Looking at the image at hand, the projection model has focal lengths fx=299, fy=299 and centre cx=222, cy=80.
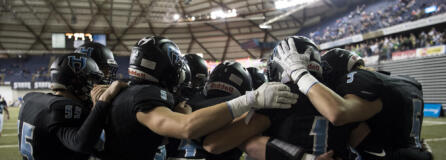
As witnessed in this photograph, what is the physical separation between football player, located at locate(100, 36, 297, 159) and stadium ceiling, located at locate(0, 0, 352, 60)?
99.5 feet

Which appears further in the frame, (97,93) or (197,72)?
(197,72)

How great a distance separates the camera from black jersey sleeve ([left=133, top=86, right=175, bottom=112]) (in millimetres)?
2074

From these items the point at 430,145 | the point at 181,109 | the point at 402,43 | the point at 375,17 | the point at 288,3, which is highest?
the point at 288,3

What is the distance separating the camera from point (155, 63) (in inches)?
100

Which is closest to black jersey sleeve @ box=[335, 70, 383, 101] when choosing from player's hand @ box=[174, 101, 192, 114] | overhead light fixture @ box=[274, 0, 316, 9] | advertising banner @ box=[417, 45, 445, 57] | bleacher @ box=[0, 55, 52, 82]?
player's hand @ box=[174, 101, 192, 114]

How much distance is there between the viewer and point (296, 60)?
2.32m

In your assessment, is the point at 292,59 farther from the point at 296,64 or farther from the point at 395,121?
the point at 395,121

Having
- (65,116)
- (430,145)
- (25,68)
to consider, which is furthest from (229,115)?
(25,68)

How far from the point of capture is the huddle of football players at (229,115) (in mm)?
2057

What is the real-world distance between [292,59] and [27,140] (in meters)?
2.39

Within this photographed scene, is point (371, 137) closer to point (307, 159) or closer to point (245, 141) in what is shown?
point (307, 159)

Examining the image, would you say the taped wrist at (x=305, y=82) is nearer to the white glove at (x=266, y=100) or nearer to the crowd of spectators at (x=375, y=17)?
the white glove at (x=266, y=100)

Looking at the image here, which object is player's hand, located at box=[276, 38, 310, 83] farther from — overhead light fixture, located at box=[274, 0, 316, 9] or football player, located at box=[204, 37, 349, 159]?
overhead light fixture, located at box=[274, 0, 316, 9]

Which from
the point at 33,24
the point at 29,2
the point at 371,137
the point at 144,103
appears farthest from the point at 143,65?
the point at 33,24
